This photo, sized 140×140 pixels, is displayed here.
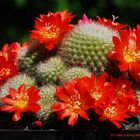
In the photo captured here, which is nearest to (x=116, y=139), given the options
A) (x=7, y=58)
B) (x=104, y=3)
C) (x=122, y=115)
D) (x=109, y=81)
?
(x=122, y=115)

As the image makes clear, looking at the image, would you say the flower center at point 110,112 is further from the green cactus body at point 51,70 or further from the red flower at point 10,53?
the red flower at point 10,53

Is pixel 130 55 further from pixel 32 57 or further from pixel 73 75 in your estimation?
pixel 32 57

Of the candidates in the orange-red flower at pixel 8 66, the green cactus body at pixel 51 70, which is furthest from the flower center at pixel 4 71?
the green cactus body at pixel 51 70

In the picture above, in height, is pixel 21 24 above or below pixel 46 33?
above

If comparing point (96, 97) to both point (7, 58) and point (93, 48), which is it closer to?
point (93, 48)

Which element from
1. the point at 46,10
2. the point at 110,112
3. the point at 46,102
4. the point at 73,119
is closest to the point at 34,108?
the point at 46,102

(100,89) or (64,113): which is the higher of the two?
(100,89)
